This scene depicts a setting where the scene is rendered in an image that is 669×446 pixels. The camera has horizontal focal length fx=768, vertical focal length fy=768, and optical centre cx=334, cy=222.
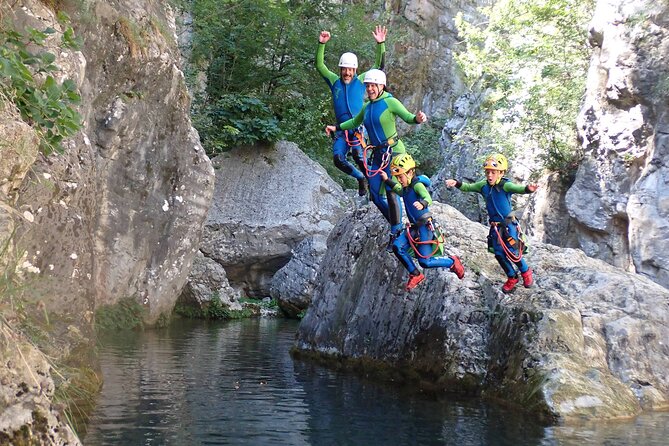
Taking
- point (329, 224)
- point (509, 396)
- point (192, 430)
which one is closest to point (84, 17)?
point (192, 430)

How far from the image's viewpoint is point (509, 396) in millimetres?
10219

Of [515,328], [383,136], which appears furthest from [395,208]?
[515,328]

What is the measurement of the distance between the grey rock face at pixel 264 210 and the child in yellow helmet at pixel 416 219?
1358 cm

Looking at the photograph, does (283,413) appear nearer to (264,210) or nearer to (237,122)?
(264,210)

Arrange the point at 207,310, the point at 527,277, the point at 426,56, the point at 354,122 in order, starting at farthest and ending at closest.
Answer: the point at 426,56
the point at 207,310
the point at 527,277
the point at 354,122

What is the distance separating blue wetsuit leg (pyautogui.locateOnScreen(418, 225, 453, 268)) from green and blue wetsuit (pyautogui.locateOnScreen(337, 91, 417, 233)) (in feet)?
1.26

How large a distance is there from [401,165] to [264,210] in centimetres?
1453

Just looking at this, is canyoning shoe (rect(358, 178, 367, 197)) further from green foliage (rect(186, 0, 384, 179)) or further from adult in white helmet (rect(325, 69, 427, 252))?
green foliage (rect(186, 0, 384, 179))

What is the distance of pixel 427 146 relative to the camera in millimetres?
35406

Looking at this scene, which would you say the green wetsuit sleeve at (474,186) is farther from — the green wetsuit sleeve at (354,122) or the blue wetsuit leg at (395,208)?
the green wetsuit sleeve at (354,122)

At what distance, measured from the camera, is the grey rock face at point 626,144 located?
17.7m

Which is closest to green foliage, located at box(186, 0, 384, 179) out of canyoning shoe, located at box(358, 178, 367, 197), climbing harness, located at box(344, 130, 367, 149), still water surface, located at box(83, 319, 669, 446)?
still water surface, located at box(83, 319, 669, 446)

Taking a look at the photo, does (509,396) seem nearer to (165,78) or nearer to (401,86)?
(165,78)

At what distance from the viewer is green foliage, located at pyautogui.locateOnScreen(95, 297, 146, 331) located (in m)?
16.1
